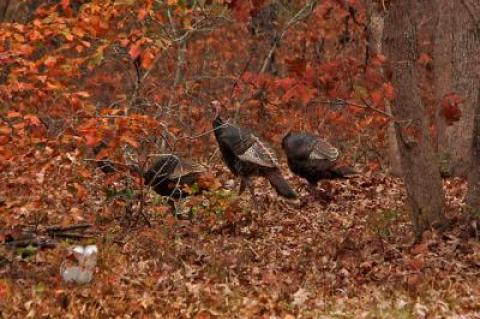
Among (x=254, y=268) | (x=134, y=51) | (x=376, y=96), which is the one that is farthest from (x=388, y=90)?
(x=134, y=51)

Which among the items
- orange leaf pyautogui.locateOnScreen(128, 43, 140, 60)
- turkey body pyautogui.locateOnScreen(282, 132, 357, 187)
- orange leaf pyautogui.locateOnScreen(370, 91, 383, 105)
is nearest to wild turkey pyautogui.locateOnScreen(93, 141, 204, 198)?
orange leaf pyautogui.locateOnScreen(128, 43, 140, 60)

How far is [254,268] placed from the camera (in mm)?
9266

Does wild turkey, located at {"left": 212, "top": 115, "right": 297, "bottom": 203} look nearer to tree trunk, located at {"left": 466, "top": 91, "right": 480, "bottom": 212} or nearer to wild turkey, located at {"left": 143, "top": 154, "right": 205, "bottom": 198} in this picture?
wild turkey, located at {"left": 143, "top": 154, "right": 205, "bottom": 198}

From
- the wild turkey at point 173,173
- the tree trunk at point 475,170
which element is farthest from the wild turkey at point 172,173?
the tree trunk at point 475,170

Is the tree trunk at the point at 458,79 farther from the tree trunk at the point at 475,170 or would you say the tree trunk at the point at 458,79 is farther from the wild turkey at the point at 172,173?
the wild turkey at the point at 172,173

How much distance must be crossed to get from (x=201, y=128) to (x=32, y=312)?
9759 mm

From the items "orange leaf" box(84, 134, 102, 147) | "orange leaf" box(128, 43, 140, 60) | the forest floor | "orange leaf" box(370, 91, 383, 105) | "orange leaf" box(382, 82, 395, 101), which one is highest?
"orange leaf" box(370, 91, 383, 105)

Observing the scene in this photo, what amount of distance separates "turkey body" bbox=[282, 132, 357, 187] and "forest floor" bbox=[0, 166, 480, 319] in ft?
2.75

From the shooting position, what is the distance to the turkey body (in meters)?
12.9

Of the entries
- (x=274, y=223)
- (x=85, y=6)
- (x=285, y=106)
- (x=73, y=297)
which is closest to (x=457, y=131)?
(x=274, y=223)

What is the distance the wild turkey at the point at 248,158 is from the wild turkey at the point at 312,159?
0.42 m

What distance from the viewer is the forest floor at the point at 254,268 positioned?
7.67 meters

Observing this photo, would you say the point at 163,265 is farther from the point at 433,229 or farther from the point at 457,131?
the point at 457,131

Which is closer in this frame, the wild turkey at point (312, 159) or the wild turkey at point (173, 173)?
the wild turkey at point (173, 173)
